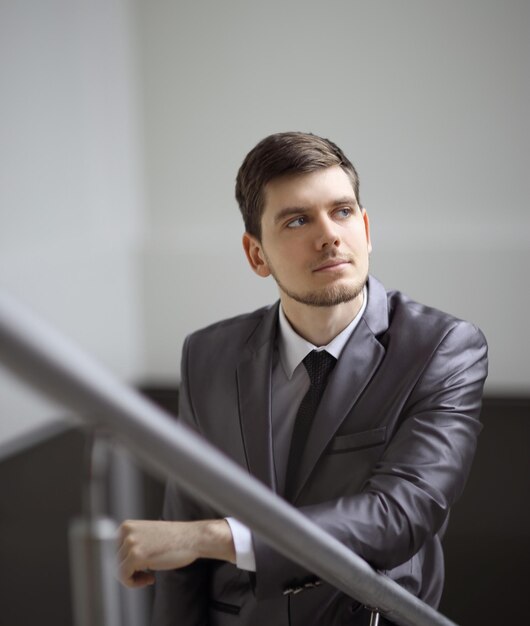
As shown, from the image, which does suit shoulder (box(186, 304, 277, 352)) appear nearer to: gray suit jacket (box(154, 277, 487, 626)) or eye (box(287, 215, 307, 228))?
gray suit jacket (box(154, 277, 487, 626))

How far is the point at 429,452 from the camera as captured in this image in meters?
1.79

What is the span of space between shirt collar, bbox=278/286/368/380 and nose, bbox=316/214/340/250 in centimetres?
18

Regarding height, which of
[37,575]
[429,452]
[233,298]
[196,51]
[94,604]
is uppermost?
[196,51]

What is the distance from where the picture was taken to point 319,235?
6.37ft

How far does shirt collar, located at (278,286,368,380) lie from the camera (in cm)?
200

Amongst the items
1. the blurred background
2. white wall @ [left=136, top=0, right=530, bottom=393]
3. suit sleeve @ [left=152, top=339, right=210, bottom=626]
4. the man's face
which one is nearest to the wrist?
suit sleeve @ [left=152, top=339, right=210, bottom=626]

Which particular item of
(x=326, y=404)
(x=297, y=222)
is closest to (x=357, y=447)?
(x=326, y=404)

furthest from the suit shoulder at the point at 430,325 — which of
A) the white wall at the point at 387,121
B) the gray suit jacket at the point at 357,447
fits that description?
the white wall at the point at 387,121

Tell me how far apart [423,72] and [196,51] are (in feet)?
4.02

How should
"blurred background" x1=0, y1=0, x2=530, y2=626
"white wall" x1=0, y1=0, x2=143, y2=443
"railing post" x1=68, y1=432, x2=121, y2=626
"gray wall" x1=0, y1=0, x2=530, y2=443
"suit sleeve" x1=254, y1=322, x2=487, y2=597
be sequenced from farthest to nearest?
"gray wall" x1=0, y1=0, x2=530, y2=443 < "blurred background" x1=0, y1=0, x2=530, y2=626 < "white wall" x1=0, y1=0, x2=143, y2=443 < "suit sleeve" x1=254, y1=322, x2=487, y2=597 < "railing post" x1=68, y1=432, x2=121, y2=626

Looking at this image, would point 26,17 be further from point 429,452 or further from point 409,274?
point 429,452

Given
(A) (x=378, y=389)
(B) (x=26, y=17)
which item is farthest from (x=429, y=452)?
(B) (x=26, y=17)

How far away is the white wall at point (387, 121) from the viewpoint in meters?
4.70

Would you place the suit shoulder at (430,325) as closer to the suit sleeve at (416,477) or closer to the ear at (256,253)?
the suit sleeve at (416,477)
